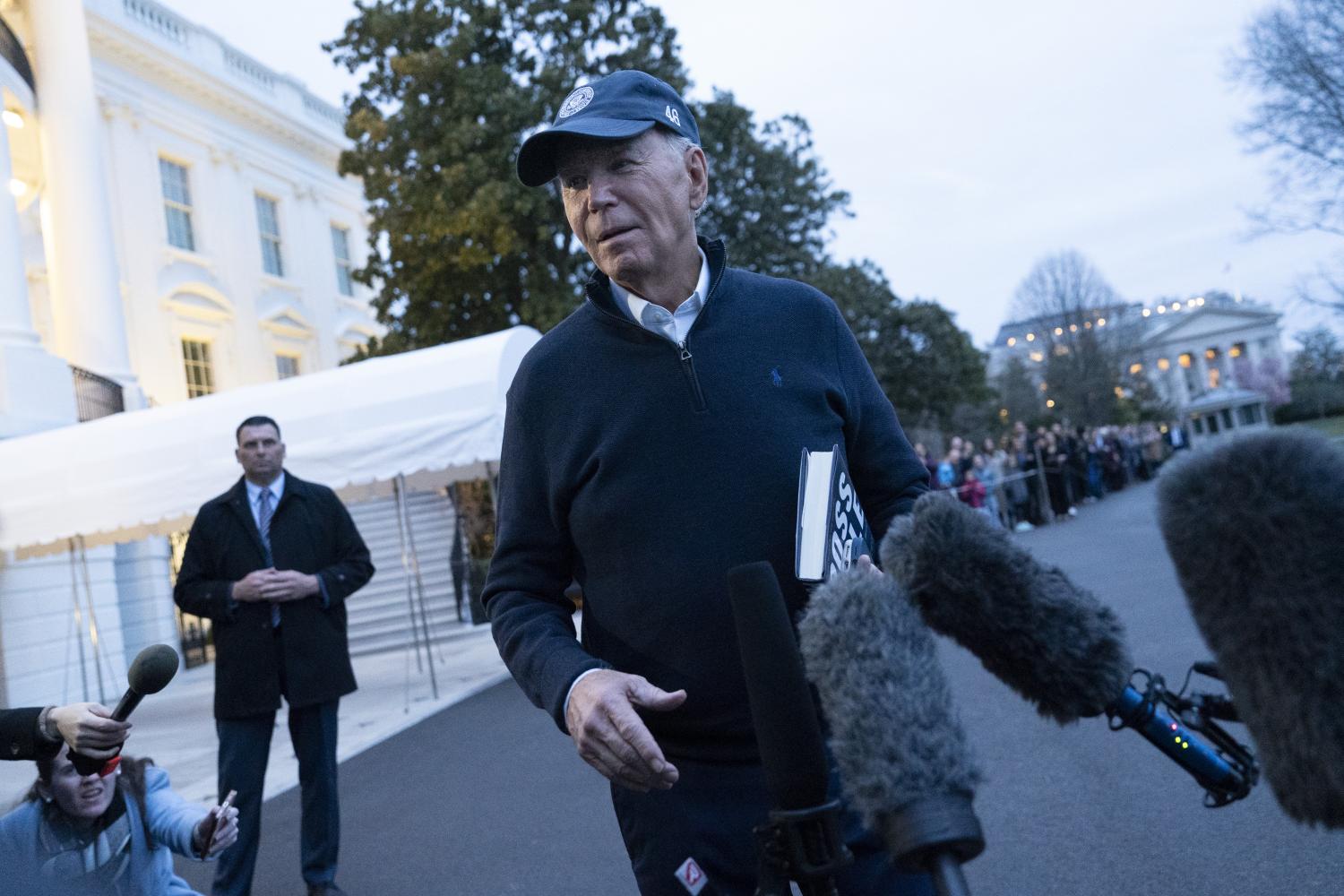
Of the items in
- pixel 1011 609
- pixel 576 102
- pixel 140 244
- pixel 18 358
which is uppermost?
pixel 140 244

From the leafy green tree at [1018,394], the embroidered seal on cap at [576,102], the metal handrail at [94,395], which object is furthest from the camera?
the leafy green tree at [1018,394]

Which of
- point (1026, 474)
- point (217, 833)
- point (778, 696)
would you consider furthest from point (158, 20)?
point (778, 696)

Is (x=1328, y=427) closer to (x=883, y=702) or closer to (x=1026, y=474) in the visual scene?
(x=883, y=702)

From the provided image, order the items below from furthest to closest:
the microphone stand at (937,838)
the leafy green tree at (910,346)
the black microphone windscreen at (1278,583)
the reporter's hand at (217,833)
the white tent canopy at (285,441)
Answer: the leafy green tree at (910,346)
the white tent canopy at (285,441)
the reporter's hand at (217,833)
the microphone stand at (937,838)
the black microphone windscreen at (1278,583)

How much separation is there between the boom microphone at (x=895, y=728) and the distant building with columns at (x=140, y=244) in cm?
1291

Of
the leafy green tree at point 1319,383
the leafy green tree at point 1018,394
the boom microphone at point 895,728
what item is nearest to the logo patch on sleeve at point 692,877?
the boom microphone at point 895,728

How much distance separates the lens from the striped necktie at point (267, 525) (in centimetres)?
582

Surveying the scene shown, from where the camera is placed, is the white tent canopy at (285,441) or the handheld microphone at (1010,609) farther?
the white tent canopy at (285,441)

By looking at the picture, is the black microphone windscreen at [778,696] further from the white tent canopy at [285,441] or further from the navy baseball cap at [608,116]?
the white tent canopy at [285,441]

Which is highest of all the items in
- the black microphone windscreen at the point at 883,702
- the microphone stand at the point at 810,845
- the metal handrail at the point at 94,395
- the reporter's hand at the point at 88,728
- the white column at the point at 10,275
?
the white column at the point at 10,275

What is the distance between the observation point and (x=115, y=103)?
77.5 feet

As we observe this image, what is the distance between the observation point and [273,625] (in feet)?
19.0

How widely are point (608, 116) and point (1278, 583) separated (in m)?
1.42

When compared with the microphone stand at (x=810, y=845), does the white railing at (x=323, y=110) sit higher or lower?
higher
